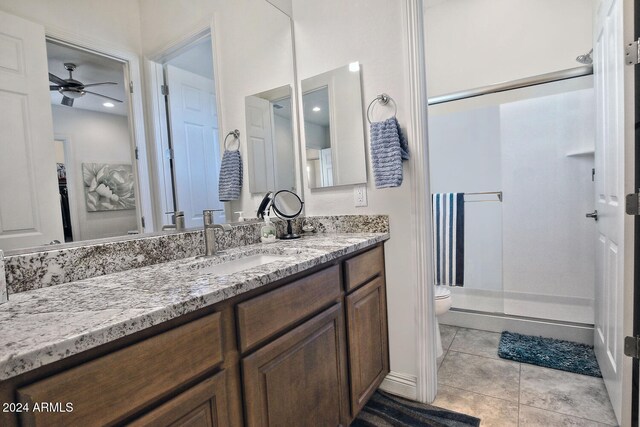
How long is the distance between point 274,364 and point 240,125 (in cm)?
125

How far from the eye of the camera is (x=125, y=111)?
3.98 ft

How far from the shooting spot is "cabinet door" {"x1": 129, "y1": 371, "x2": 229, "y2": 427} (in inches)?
25.9

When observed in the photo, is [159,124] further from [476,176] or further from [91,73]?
[476,176]

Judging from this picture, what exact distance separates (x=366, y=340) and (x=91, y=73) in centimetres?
153

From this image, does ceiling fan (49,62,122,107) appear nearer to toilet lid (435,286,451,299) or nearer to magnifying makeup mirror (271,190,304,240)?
magnifying makeup mirror (271,190,304,240)

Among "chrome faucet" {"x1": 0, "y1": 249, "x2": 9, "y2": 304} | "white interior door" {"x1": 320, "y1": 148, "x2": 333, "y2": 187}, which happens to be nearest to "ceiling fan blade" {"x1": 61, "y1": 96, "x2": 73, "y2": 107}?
"chrome faucet" {"x1": 0, "y1": 249, "x2": 9, "y2": 304}

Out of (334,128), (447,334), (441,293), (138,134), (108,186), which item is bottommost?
(447,334)

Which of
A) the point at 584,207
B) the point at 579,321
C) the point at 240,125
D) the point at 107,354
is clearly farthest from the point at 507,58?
the point at 107,354

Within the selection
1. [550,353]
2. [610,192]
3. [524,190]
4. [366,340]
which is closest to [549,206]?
[524,190]

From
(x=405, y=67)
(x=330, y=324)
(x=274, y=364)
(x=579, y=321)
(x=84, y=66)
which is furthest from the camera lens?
(x=579, y=321)

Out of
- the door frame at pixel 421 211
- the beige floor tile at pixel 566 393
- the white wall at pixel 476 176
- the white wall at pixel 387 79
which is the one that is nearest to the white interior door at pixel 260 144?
the white wall at pixel 387 79

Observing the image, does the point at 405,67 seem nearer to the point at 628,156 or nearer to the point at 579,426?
the point at 628,156

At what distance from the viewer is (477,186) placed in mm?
2621

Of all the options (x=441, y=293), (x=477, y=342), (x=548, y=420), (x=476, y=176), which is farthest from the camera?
(x=476, y=176)
